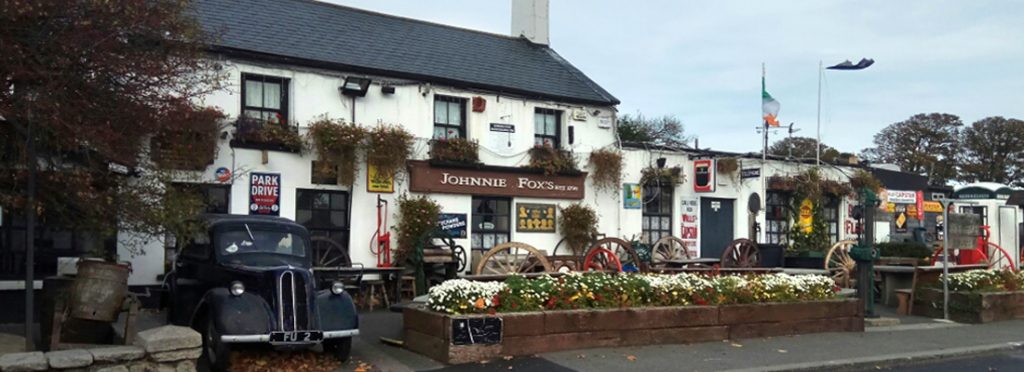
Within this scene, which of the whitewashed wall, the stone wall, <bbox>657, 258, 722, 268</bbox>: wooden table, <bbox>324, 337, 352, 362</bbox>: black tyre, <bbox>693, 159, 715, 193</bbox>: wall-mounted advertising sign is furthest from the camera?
<bbox>693, 159, 715, 193</bbox>: wall-mounted advertising sign

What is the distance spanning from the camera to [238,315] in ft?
30.1

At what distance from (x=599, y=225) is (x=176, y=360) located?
1173 centimetres

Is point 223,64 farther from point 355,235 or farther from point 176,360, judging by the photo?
point 176,360

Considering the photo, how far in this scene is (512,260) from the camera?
55.6 ft

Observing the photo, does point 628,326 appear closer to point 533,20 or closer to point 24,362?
point 24,362

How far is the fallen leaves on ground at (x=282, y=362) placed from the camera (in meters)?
9.45

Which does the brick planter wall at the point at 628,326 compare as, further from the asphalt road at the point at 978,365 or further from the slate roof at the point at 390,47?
the slate roof at the point at 390,47

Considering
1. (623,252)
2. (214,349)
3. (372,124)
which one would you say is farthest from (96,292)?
(623,252)

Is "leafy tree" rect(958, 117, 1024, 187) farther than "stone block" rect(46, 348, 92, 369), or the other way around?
"leafy tree" rect(958, 117, 1024, 187)

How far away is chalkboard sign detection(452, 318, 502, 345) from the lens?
10.0 meters

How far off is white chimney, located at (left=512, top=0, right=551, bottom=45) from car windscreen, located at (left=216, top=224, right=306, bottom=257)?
11.7 m

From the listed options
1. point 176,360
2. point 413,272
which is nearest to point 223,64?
point 413,272

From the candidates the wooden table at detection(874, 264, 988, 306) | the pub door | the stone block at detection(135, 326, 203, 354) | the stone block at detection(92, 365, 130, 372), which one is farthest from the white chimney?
the stone block at detection(92, 365, 130, 372)

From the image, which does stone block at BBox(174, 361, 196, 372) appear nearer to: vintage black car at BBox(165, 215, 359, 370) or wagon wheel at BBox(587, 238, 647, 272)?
vintage black car at BBox(165, 215, 359, 370)
